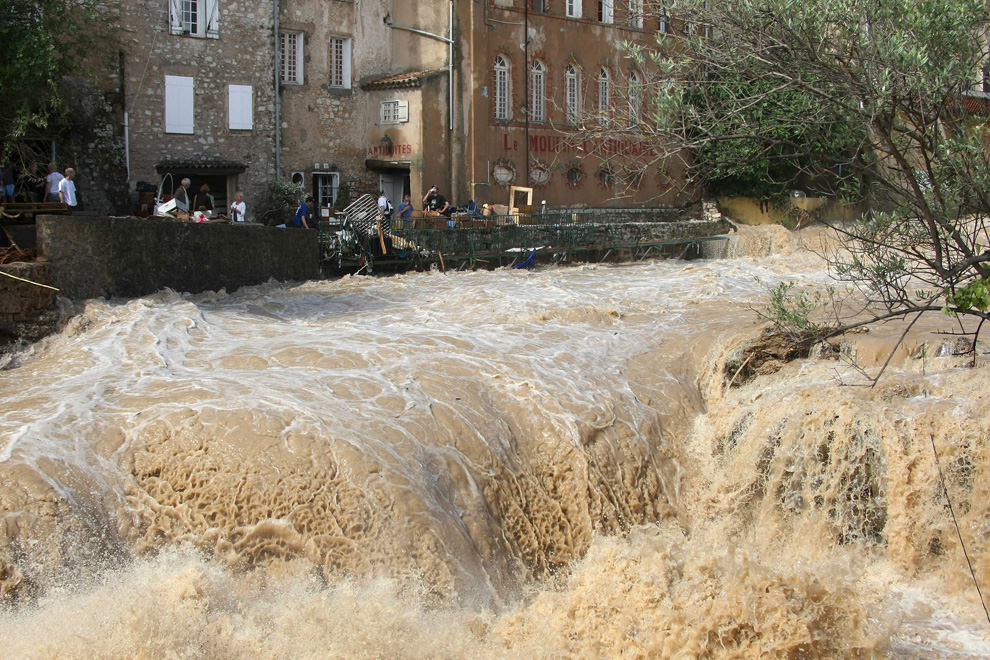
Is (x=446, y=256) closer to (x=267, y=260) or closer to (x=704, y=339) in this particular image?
(x=267, y=260)

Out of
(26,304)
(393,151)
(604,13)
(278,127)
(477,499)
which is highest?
(604,13)

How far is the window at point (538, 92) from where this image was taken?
25.3 meters

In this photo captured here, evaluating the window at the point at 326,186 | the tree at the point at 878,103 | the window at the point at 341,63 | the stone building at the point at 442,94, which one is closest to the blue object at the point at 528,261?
the stone building at the point at 442,94

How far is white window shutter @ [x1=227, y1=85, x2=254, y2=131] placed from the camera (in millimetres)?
23578

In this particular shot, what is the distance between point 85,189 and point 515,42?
1108 centimetres

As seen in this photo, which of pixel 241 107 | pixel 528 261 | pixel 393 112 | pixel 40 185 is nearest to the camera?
pixel 528 261

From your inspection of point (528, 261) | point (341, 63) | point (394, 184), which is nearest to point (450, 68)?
point (341, 63)

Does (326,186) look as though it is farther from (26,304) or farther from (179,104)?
(26,304)

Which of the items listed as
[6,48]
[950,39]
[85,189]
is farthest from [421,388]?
[85,189]

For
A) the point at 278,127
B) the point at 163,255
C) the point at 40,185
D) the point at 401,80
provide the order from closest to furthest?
the point at 163,255, the point at 40,185, the point at 401,80, the point at 278,127

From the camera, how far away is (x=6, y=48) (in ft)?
55.0

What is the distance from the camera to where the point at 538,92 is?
25469 mm

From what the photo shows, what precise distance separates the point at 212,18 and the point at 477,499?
18983 millimetres

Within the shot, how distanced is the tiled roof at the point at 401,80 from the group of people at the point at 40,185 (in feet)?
27.8
